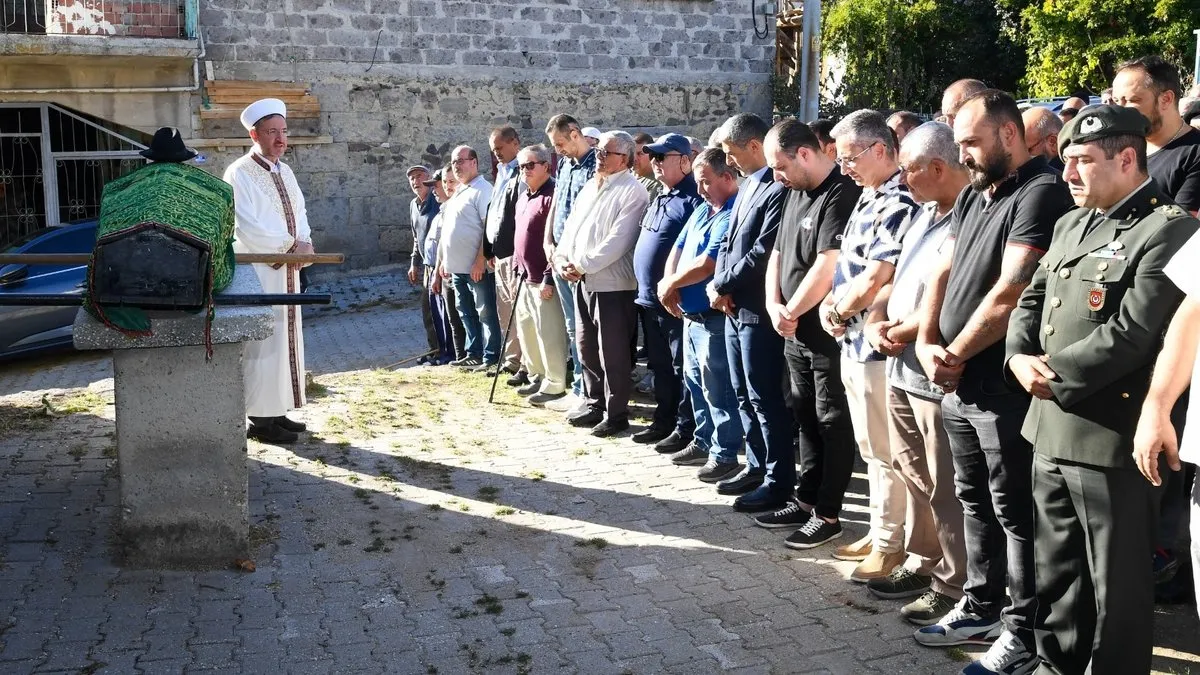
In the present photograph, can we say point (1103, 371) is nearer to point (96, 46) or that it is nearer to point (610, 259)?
point (610, 259)

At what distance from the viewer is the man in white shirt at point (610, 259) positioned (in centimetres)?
793

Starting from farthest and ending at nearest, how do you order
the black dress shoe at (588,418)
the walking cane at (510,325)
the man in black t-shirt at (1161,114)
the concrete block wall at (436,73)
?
the concrete block wall at (436,73)
the walking cane at (510,325)
the black dress shoe at (588,418)
the man in black t-shirt at (1161,114)

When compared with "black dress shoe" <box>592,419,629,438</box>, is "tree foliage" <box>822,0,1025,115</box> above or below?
above

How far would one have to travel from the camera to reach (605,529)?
6020 millimetres

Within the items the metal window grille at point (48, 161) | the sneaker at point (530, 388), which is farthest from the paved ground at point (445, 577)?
the metal window grille at point (48, 161)

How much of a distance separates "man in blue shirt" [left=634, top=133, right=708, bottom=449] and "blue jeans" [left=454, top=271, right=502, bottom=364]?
255cm

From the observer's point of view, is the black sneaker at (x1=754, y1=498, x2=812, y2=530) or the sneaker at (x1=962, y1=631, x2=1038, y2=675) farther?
the black sneaker at (x1=754, y1=498, x2=812, y2=530)

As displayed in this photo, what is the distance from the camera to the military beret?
365cm

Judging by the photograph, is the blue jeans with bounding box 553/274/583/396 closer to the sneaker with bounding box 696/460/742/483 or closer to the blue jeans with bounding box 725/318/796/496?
the sneaker with bounding box 696/460/742/483

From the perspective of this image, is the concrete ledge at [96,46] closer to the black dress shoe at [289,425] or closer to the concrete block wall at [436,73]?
the concrete block wall at [436,73]

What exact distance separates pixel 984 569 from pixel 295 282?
4.99 metres

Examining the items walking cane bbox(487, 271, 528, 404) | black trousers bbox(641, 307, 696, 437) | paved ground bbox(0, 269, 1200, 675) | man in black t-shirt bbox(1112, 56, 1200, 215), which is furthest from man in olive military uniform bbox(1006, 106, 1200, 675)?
walking cane bbox(487, 271, 528, 404)

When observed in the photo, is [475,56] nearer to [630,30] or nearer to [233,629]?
[630,30]

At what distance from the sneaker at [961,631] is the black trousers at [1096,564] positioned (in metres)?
0.53
